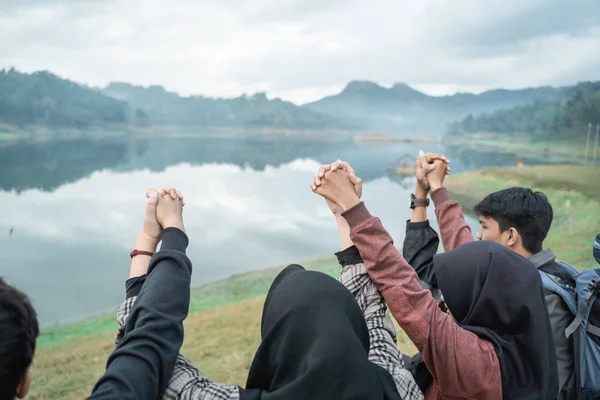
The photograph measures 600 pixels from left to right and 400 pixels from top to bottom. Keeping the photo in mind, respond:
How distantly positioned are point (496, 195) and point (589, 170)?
15011mm

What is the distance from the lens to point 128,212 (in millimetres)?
22203

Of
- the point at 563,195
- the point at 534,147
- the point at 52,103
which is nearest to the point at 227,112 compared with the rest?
the point at 52,103

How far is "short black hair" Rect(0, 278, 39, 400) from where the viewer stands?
771 millimetres

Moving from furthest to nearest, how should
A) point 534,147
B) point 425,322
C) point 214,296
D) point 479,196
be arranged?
point 534,147
point 479,196
point 214,296
point 425,322

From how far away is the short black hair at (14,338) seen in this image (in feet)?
2.53

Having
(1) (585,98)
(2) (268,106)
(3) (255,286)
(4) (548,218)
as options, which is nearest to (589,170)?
(1) (585,98)

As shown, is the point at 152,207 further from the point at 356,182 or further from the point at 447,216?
the point at 447,216

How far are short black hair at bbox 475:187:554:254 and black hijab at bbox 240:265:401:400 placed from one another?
3.44 feet

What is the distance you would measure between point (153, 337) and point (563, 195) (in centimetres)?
1253

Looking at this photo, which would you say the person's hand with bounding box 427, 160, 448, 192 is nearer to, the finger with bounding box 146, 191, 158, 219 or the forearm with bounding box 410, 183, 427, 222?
the forearm with bounding box 410, 183, 427, 222

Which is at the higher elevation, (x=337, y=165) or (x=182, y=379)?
(x=337, y=165)

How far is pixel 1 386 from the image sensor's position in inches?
30.3

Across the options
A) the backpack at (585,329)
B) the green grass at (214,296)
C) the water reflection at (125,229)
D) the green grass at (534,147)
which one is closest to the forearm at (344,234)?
the backpack at (585,329)

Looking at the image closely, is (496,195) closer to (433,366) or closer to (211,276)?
(433,366)
